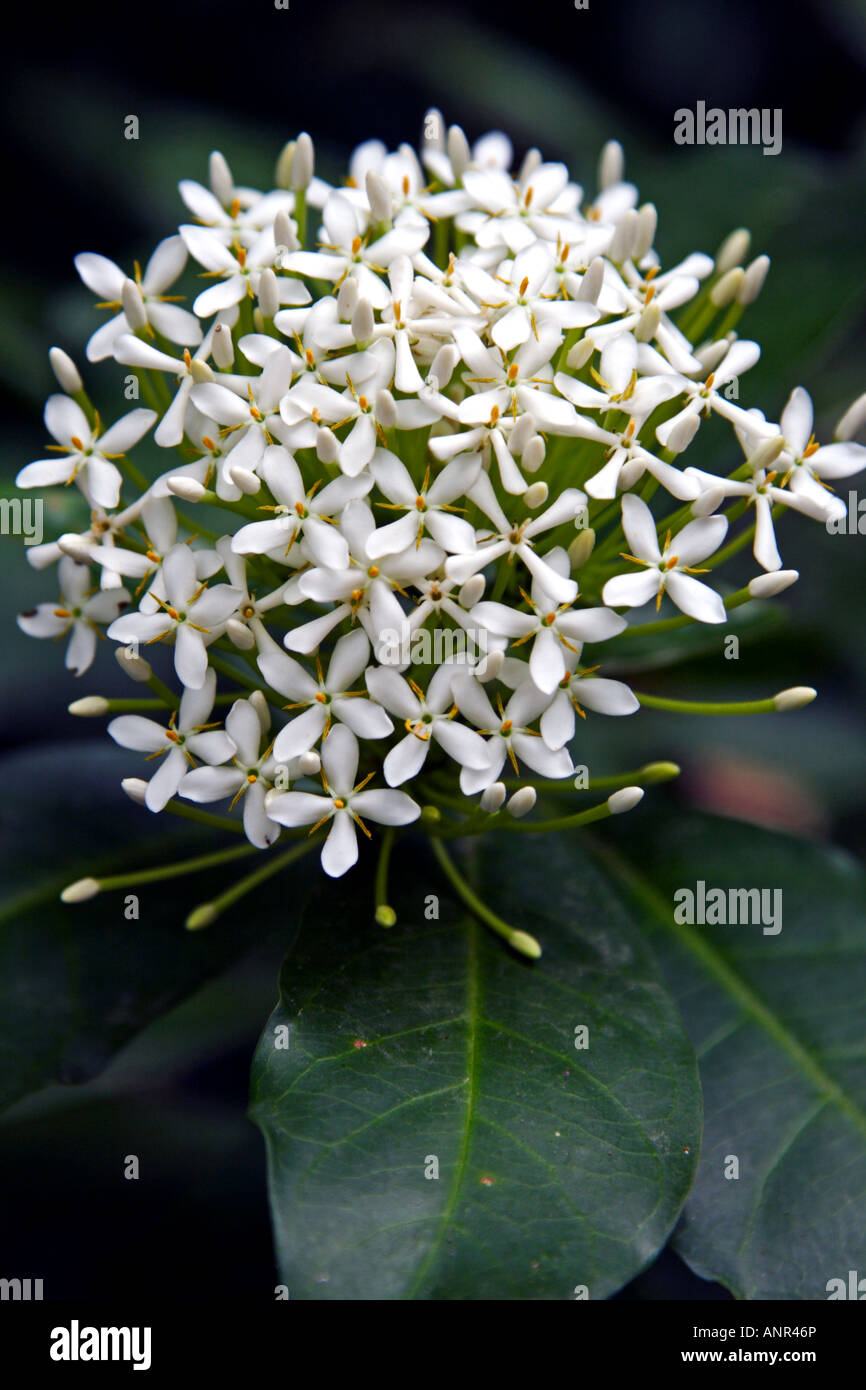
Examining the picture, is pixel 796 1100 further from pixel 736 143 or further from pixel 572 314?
pixel 736 143

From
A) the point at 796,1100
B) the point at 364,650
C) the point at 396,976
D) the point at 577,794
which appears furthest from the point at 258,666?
the point at 796,1100

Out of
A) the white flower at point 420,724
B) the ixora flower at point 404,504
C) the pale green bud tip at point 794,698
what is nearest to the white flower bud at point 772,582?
the ixora flower at point 404,504

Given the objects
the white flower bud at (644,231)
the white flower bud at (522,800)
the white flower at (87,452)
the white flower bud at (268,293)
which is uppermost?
the white flower bud at (644,231)

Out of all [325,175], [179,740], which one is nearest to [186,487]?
[179,740]

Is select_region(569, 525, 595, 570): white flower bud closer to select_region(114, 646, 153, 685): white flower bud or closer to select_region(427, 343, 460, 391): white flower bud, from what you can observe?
select_region(427, 343, 460, 391): white flower bud

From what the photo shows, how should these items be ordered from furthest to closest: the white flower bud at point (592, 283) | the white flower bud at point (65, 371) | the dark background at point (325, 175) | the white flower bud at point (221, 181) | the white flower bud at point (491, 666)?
the dark background at point (325, 175), the white flower bud at point (221, 181), the white flower bud at point (65, 371), the white flower bud at point (592, 283), the white flower bud at point (491, 666)

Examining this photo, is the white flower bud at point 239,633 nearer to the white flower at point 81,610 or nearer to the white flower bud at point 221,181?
the white flower at point 81,610

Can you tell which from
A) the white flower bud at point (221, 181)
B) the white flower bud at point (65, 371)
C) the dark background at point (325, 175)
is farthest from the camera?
the dark background at point (325, 175)

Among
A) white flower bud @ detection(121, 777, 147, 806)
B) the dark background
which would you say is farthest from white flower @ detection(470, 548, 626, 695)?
the dark background
